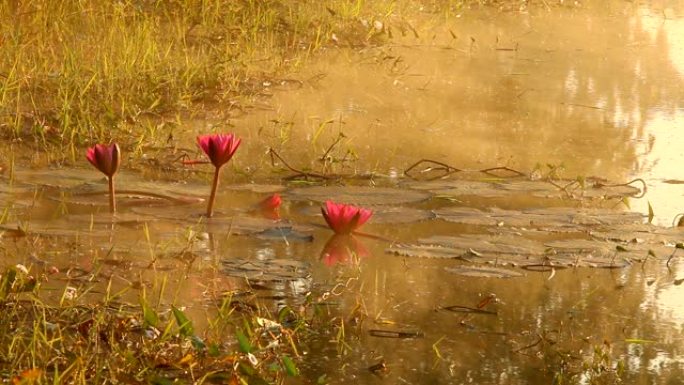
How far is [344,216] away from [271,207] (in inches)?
13.5

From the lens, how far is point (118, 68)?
204 inches

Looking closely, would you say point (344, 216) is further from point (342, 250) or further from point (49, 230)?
point (49, 230)

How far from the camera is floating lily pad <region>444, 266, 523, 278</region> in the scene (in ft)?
10.9

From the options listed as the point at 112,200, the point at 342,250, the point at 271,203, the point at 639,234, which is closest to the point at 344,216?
the point at 342,250

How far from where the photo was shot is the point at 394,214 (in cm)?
381

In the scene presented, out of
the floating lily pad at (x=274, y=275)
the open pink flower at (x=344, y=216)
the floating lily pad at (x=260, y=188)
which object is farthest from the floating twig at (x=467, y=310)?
the floating lily pad at (x=260, y=188)

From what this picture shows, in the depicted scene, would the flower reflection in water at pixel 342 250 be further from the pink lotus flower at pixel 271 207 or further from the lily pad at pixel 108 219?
the lily pad at pixel 108 219

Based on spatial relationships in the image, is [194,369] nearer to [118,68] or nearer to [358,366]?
[358,366]

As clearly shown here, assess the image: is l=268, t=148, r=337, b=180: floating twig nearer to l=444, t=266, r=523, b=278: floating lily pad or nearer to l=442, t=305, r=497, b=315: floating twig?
l=444, t=266, r=523, b=278: floating lily pad

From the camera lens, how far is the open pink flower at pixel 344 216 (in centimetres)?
350

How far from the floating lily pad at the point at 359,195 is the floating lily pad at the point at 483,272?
0.62 metres

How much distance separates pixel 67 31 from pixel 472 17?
2618 mm

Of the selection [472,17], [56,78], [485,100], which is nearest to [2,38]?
[56,78]

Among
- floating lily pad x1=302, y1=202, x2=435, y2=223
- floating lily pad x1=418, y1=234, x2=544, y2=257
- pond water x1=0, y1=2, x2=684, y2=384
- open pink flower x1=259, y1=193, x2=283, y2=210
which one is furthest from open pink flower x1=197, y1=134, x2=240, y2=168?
floating lily pad x1=418, y1=234, x2=544, y2=257
